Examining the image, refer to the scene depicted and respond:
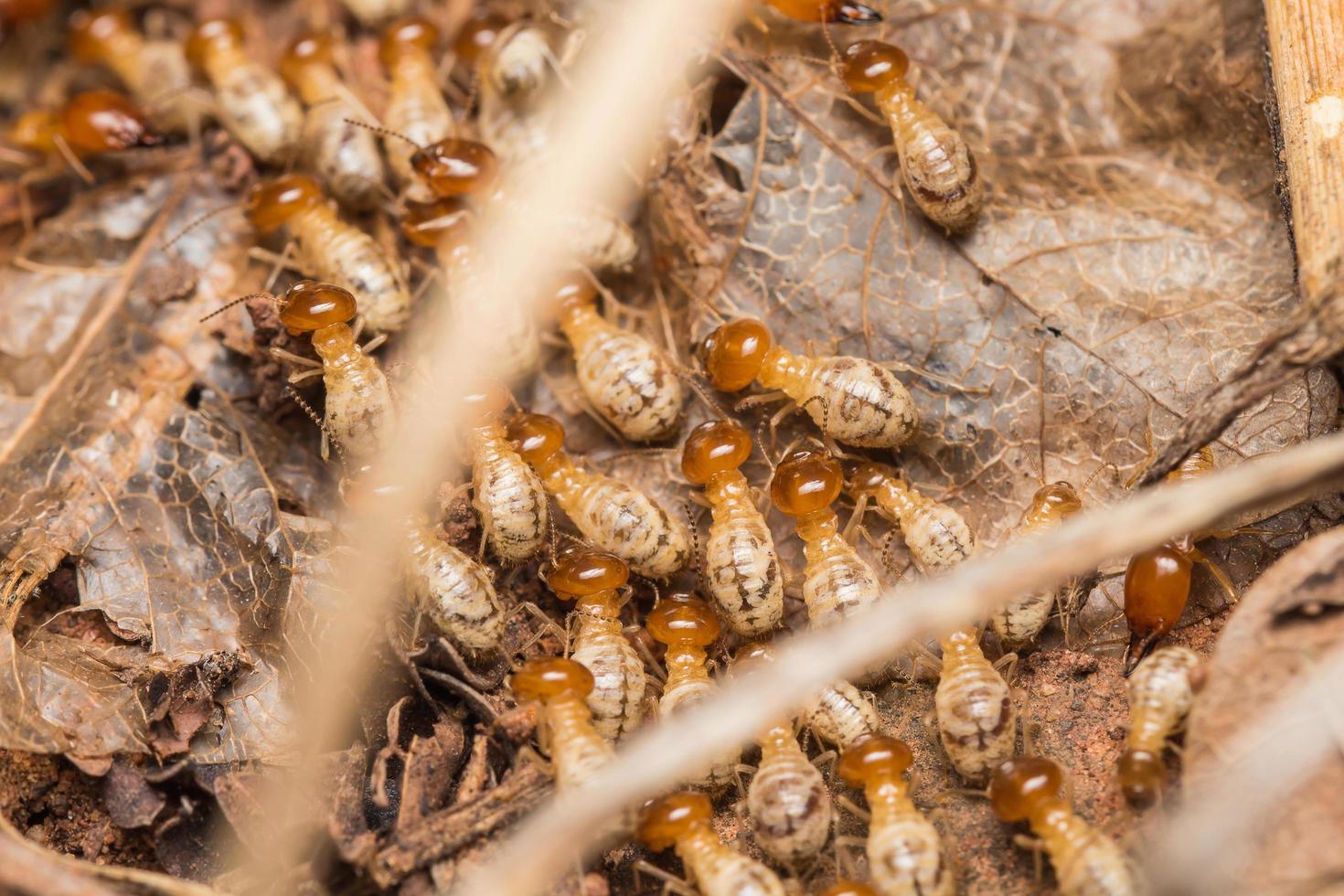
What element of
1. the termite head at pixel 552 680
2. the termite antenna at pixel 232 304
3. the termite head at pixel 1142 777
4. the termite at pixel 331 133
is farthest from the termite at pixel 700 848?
the termite at pixel 331 133

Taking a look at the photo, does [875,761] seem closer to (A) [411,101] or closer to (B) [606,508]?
(B) [606,508]

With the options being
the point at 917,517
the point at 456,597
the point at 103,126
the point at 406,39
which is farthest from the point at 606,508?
the point at 103,126

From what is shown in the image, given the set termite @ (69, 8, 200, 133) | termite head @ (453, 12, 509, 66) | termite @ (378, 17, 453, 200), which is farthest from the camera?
termite @ (69, 8, 200, 133)

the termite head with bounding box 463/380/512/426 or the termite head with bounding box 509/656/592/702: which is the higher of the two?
the termite head with bounding box 463/380/512/426

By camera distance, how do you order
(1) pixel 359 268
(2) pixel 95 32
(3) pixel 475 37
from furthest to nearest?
(2) pixel 95 32, (3) pixel 475 37, (1) pixel 359 268

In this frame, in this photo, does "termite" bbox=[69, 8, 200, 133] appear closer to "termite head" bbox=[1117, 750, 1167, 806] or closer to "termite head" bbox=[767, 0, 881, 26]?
"termite head" bbox=[767, 0, 881, 26]

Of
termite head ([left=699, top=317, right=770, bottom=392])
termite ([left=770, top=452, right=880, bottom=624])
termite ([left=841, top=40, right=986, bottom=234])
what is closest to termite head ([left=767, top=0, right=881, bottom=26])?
termite ([left=841, top=40, right=986, bottom=234])

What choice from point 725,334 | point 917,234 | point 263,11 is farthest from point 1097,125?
point 263,11
